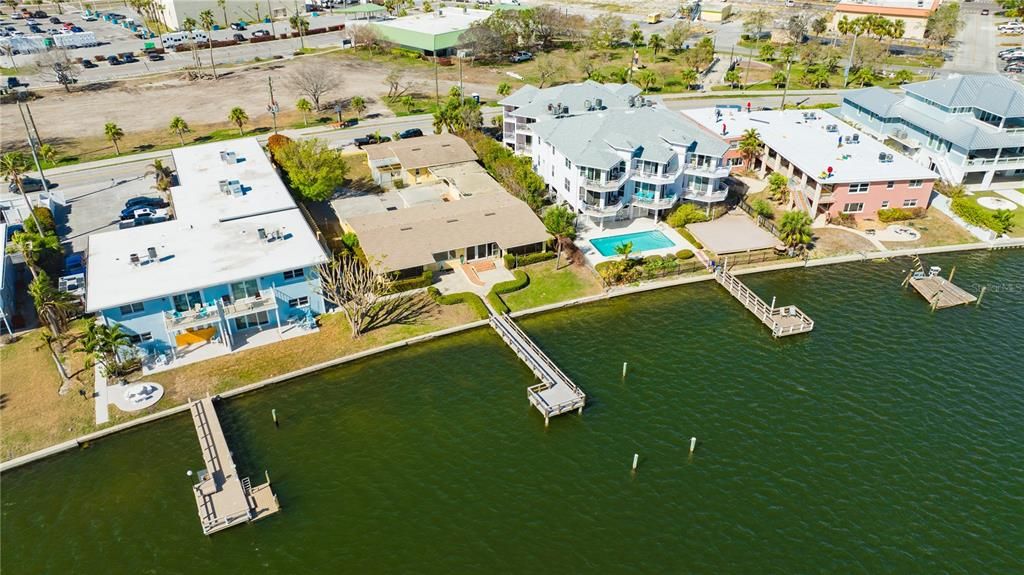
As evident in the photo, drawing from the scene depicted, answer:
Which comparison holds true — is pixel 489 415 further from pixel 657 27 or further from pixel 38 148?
pixel 657 27

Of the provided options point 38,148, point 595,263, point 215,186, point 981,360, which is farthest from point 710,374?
point 38,148

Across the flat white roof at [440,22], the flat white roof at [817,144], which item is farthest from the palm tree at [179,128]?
the flat white roof at [817,144]

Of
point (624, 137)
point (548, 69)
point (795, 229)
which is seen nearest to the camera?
point (795, 229)

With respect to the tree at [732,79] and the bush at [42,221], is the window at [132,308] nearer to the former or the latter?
the bush at [42,221]

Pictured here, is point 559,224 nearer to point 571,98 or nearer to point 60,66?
point 571,98

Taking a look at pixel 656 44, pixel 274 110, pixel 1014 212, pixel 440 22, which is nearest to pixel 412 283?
pixel 274 110

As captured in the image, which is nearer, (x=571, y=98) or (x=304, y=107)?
(x=571, y=98)

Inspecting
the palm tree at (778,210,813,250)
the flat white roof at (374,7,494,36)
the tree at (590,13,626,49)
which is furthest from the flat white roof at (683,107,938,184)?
the flat white roof at (374,7,494,36)
